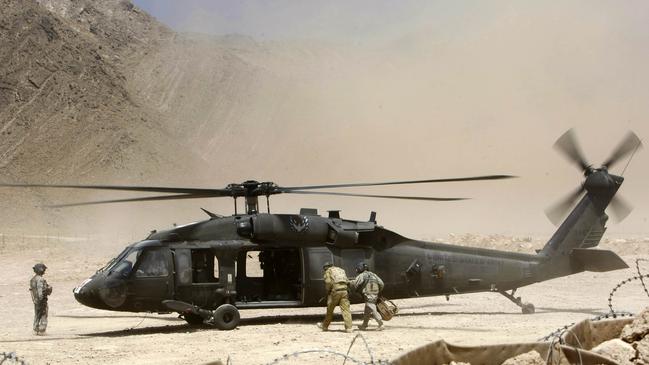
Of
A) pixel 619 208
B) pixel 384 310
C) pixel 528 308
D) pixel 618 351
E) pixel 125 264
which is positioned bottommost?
pixel 618 351

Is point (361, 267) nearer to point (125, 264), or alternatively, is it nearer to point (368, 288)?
point (368, 288)

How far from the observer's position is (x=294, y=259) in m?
14.8

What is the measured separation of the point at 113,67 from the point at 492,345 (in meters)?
75.9

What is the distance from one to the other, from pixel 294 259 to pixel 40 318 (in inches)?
176

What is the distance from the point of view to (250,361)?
1020 centimetres

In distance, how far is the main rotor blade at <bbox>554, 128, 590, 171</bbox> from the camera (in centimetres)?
1638

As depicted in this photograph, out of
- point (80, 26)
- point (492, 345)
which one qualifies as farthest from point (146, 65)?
point (492, 345)

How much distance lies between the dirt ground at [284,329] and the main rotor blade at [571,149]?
2.99 meters

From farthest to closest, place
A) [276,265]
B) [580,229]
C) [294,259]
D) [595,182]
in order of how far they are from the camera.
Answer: [580,229] < [595,182] < [276,265] < [294,259]

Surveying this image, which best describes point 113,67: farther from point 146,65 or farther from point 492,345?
point 492,345

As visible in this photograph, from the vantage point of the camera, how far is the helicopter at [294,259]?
531 inches

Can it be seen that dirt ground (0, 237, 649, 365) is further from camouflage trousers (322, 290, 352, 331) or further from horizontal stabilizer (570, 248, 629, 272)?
horizontal stabilizer (570, 248, 629, 272)

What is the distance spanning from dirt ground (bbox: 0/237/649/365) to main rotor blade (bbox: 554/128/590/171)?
9.80ft

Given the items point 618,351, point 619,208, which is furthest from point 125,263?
point 619,208
